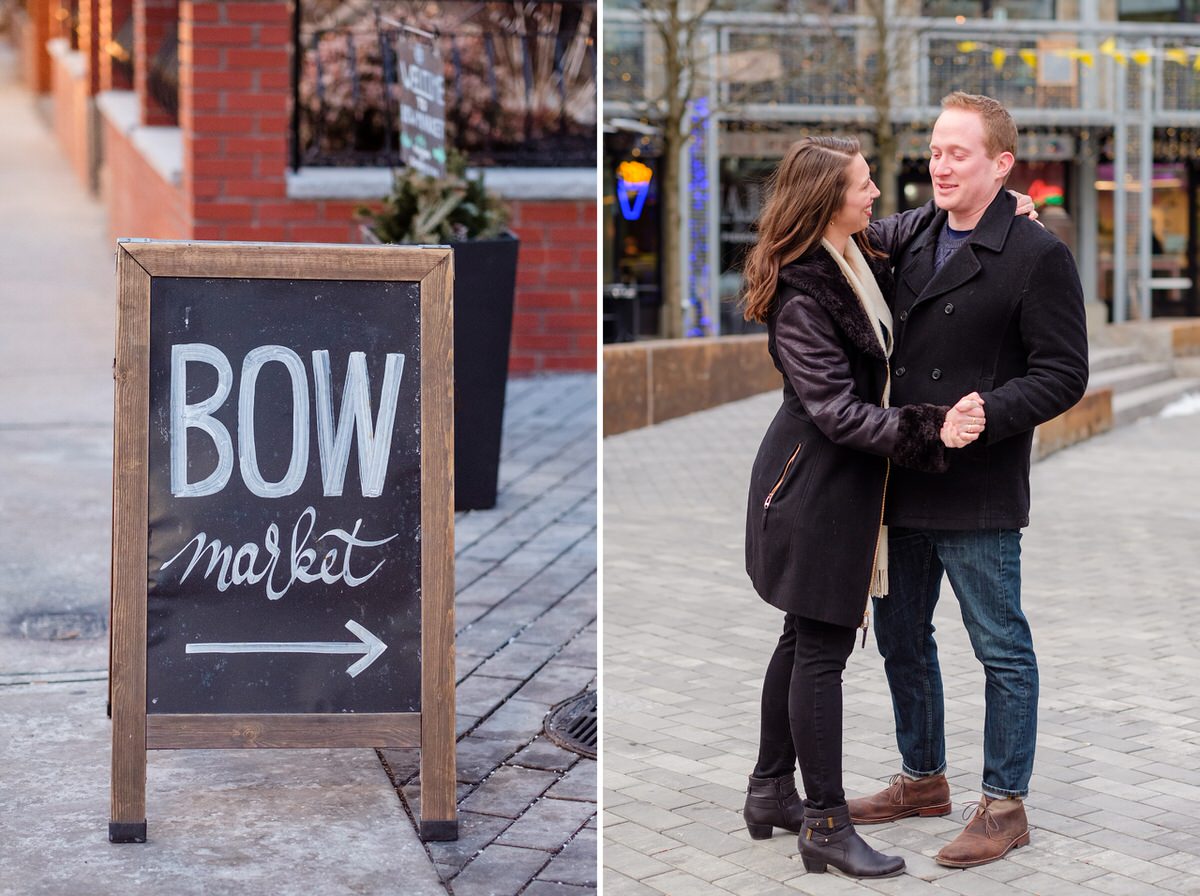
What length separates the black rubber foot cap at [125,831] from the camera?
414 centimetres

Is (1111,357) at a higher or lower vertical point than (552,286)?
lower

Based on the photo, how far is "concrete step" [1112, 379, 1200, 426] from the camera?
1409 centimetres

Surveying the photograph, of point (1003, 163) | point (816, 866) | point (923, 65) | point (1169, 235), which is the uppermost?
point (923, 65)

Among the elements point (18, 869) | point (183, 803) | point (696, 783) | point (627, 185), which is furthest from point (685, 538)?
point (627, 185)

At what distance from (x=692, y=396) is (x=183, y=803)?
30.8ft

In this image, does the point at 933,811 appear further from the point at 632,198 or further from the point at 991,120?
the point at 632,198

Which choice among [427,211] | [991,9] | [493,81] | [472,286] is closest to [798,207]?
[472,286]

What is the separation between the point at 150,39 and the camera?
1370cm

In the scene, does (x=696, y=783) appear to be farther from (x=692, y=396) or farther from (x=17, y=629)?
(x=692, y=396)

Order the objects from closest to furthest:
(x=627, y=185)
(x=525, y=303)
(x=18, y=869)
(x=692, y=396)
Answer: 1. (x=18, y=869)
2. (x=525, y=303)
3. (x=692, y=396)
4. (x=627, y=185)

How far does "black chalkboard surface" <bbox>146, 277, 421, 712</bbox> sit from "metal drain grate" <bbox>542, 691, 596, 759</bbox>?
851 mm

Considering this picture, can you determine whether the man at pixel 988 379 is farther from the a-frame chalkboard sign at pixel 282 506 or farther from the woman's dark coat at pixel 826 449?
the a-frame chalkboard sign at pixel 282 506

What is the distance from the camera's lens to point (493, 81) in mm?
11977

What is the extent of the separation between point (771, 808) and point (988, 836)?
51cm
